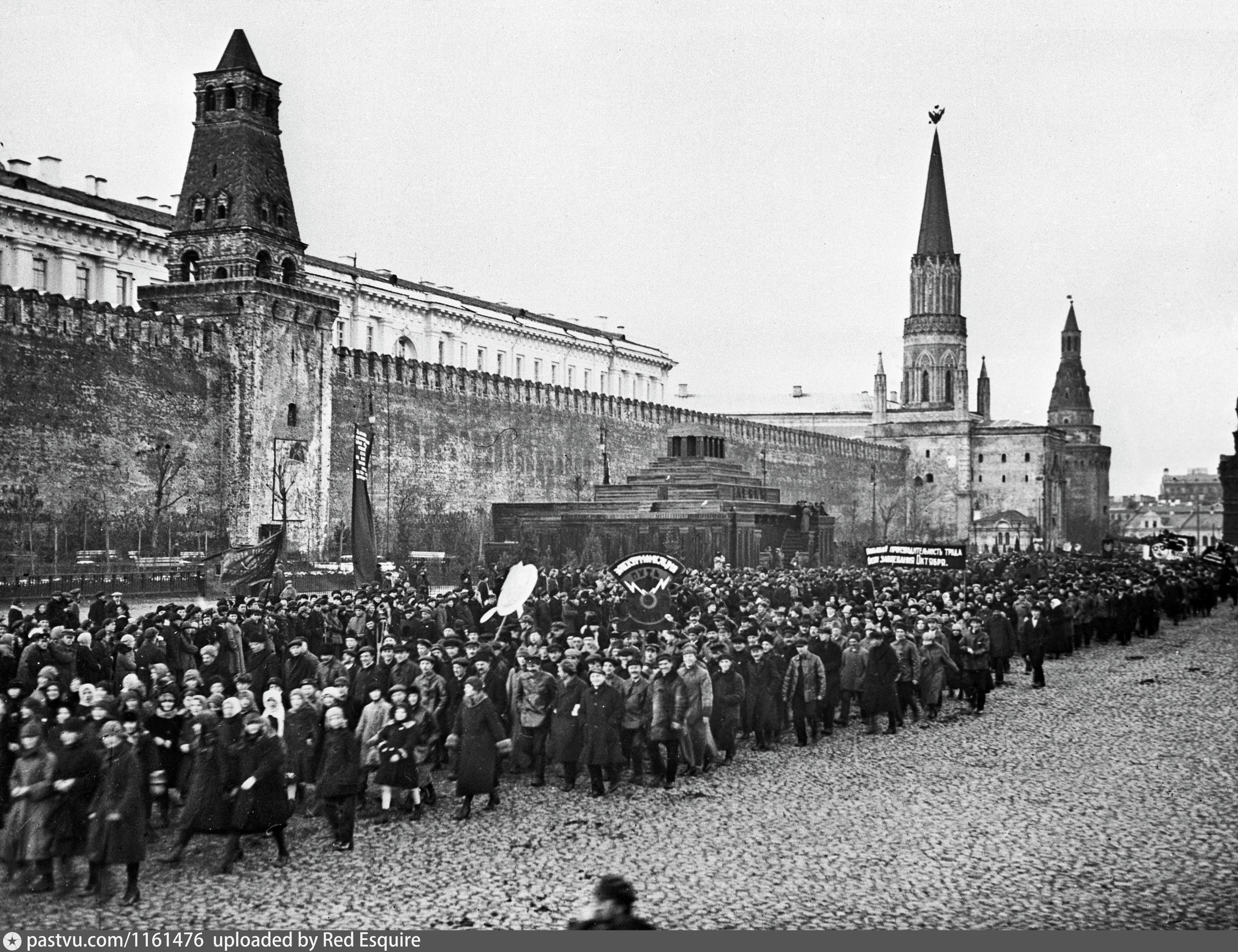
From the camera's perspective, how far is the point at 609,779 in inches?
468

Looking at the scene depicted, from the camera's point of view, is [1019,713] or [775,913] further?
[1019,713]

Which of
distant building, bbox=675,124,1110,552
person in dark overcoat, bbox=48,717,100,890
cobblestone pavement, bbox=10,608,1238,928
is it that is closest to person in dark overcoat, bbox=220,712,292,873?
cobblestone pavement, bbox=10,608,1238,928

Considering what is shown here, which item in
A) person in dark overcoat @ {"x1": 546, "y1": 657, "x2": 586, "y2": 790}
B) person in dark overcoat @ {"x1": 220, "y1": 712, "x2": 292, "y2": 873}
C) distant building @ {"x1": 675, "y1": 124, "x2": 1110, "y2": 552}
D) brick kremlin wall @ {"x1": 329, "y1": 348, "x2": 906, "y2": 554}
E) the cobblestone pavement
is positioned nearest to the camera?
the cobblestone pavement

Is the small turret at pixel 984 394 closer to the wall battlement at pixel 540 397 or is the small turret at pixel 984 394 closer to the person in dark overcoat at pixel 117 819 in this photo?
the wall battlement at pixel 540 397

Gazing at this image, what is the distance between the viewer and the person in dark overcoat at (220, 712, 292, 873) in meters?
8.80

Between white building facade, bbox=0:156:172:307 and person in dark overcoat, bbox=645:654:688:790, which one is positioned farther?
white building facade, bbox=0:156:172:307

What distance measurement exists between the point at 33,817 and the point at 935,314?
316ft

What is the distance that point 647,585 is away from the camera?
21.9 meters

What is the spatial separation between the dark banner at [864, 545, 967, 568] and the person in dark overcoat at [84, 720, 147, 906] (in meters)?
24.6

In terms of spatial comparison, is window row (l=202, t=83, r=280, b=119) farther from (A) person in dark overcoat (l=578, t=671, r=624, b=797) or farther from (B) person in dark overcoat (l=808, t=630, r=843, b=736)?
(A) person in dark overcoat (l=578, t=671, r=624, b=797)

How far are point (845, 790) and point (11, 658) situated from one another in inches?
294

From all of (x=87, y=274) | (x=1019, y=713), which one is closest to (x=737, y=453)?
(x=87, y=274)

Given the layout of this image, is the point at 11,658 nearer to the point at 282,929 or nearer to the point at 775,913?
the point at 282,929

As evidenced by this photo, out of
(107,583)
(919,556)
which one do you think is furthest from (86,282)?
(919,556)
